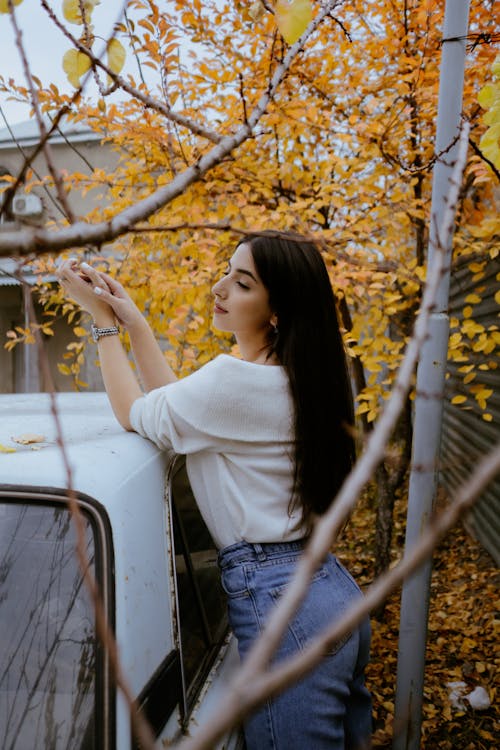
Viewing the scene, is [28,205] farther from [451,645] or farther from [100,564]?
[100,564]

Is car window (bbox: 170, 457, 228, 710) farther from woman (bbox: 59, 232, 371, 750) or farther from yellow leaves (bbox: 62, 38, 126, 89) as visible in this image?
yellow leaves (bbox: 62, 38, 126, 89)

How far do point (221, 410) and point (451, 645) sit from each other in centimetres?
330

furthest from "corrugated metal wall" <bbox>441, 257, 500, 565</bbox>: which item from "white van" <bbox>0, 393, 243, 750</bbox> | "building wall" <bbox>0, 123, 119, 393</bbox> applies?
"building wall" <bbox>0, 123, 119, 393</bbox>

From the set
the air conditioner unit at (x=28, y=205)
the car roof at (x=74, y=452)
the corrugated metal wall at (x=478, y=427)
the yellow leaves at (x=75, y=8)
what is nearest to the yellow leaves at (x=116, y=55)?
the yellow leaves at (x=75, y=8)

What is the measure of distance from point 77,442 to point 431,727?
2.71 metres

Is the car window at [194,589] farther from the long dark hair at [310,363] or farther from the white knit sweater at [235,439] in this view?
the long dark hair at [310,363]

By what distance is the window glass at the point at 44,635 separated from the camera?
1.04m

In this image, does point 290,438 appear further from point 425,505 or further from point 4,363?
point 4,363

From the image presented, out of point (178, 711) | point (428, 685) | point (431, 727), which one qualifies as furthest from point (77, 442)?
point (428, 685)

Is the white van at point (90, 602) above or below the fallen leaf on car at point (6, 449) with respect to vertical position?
below

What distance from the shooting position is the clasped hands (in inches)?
67.7

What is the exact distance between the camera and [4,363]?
37.1 feet

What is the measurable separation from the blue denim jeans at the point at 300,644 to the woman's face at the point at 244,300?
2.24 feet

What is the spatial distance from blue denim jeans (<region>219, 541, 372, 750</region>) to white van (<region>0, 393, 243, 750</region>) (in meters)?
0.14
